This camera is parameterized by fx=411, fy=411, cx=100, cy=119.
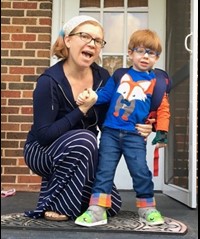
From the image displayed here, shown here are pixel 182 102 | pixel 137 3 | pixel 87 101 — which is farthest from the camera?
pixel 137 3

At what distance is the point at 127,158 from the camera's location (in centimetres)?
216

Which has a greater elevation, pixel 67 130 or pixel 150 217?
pixel 67 130

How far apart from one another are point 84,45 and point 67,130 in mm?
460

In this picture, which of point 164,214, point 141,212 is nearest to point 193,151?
point 164,214

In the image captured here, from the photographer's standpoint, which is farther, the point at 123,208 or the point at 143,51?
the point at 123,208

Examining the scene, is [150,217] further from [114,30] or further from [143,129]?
[114,30]

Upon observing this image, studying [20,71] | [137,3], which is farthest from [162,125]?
[137,3]

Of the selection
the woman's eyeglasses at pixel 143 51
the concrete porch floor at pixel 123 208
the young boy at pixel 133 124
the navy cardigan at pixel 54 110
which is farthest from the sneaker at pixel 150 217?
the woman's eyeglasses at pixel 143 51

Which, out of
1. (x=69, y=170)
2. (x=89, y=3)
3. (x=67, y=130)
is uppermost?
(x=89, y=3)

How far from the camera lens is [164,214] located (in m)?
2.48

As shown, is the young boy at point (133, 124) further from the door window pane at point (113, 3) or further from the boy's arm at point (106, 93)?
the door window pane at point (113, 3)

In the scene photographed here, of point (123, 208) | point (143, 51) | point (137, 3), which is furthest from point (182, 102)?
point (137, 3)

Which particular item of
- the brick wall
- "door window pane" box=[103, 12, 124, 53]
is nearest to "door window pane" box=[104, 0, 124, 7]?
"door window pane" box=[103, 12, 124, 53]

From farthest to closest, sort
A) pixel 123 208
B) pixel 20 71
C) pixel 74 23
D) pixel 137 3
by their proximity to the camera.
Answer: pixel 137 3
pixel 20 71
pixel 123 208
pixel 74 23
